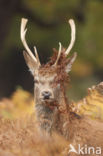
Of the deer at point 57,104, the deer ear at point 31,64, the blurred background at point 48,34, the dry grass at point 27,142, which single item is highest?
the blurred background at point 48,34

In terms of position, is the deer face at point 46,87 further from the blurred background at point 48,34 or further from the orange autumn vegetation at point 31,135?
the blurred background at point 48,34

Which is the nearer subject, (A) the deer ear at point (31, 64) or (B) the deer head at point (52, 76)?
(B) the deer head at point (52, 76)

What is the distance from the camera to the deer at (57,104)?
8.00 meters

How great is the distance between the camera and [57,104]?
808cm

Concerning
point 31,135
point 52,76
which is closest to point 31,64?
point 52,76

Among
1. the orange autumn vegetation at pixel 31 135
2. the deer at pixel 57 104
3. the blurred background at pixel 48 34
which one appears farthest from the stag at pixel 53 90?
the blurred background at pixel 48 34

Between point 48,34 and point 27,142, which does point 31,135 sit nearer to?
point 27,142

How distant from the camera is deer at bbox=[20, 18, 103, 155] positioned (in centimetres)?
800

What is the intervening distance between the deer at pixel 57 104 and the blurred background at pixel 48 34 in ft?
44.2

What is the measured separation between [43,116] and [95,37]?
49.1 feet

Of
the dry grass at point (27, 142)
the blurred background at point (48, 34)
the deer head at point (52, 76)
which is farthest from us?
the blurred background at point (48, 34)

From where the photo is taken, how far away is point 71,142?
7.90 meters

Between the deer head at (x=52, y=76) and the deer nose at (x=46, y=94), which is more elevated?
the deer head at (x=52, y=76)

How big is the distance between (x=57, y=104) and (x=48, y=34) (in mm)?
16770
